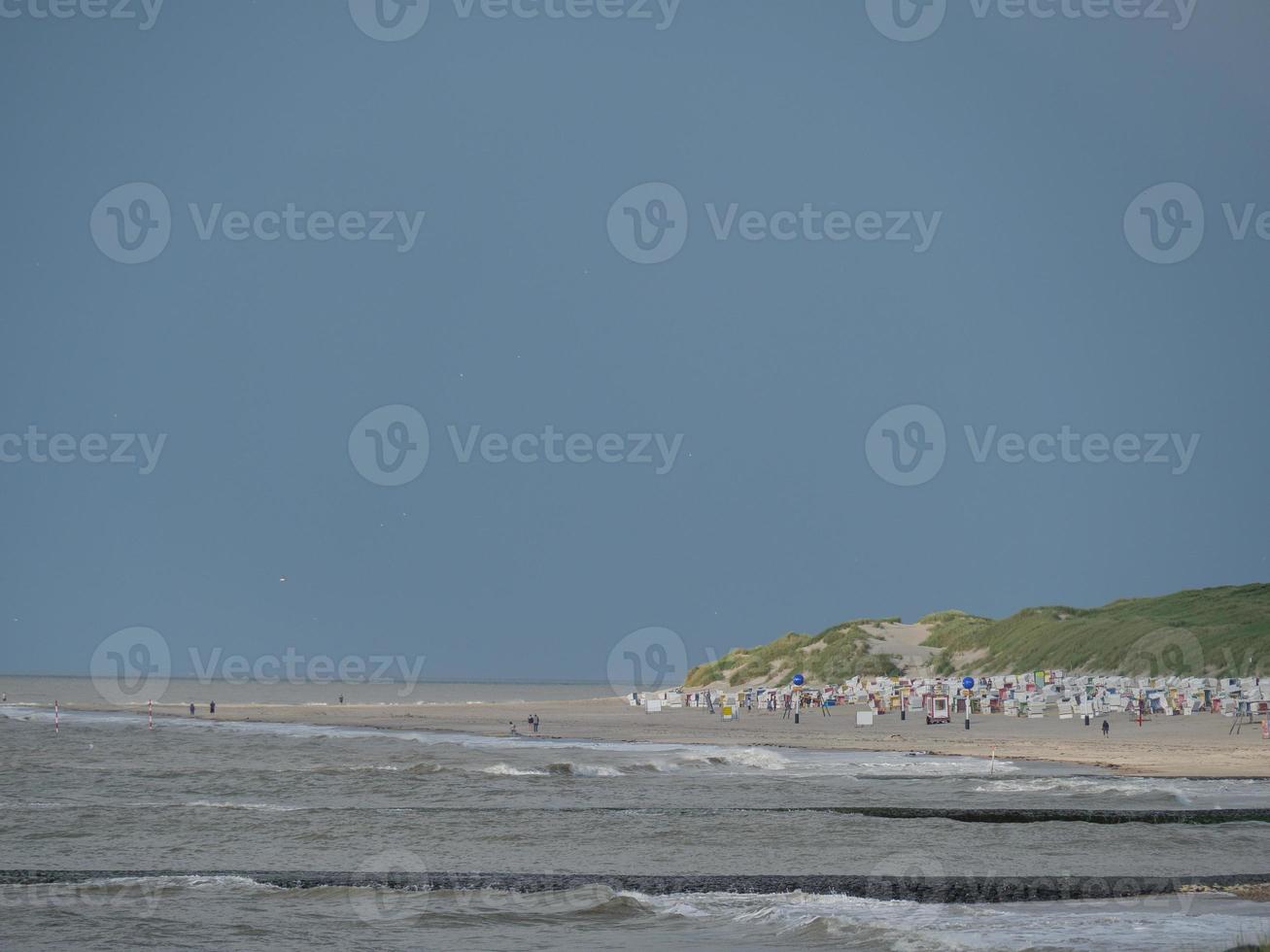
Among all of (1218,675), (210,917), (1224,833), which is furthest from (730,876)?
(1218,675)

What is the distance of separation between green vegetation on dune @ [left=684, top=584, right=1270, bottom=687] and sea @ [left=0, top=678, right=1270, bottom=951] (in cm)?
2623

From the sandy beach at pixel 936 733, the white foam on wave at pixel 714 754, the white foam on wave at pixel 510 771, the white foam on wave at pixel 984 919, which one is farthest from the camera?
the white foam on wave at pixel 510 771

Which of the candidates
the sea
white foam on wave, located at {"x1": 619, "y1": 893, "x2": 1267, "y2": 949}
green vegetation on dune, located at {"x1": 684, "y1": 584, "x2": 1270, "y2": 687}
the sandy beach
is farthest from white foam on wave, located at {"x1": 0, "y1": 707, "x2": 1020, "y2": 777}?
green vegetation on dune, located at {"x1": 684, "y1": 584, "x2": 1270, "y2": 687}

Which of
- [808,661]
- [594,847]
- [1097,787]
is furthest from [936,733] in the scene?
[808,661]

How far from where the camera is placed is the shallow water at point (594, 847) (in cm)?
1541

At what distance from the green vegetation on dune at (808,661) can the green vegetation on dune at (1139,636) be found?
4.95 m

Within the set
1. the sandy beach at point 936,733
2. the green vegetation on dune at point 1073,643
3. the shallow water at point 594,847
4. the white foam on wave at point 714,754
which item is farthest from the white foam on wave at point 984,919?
the green vegetation on dune at point 1073,643

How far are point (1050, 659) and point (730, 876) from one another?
54801 millimetres

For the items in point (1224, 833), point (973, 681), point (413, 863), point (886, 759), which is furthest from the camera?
point (973, 681)

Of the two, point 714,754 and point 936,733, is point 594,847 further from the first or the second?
point 936,733

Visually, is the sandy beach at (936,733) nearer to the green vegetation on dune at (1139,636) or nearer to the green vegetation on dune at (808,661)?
the green vegetation on dune at (1139,636)

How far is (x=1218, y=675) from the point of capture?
55594 millimetres

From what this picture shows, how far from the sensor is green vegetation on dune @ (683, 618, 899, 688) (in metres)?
86.8

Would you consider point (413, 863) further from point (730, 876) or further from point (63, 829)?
point (63, 829)
